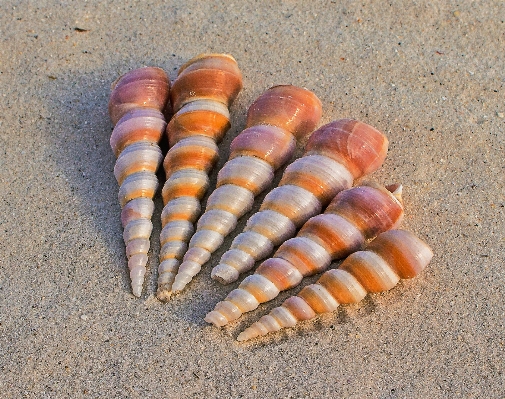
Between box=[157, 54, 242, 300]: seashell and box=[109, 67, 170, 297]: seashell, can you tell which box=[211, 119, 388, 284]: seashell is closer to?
box=[157, 54, 242, 300]: seashell

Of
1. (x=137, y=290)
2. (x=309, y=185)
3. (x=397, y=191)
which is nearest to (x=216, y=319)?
(x=137, y=290)

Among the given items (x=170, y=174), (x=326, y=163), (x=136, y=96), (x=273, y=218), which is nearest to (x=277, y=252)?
(x=273, y=218)

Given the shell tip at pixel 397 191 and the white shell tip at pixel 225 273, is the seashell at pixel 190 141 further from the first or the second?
the shell tip at pixel 397 191

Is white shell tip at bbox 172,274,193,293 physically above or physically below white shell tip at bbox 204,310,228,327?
below

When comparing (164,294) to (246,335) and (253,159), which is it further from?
(253,159)

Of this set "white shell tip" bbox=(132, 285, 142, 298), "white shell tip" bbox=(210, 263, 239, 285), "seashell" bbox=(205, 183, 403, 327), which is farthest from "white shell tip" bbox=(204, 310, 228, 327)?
"white shell tip" bbox=(132, 285, 142, 298)

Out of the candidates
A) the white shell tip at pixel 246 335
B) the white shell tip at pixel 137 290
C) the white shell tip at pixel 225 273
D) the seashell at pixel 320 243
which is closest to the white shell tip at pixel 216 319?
the seashell at pixel 320 243
